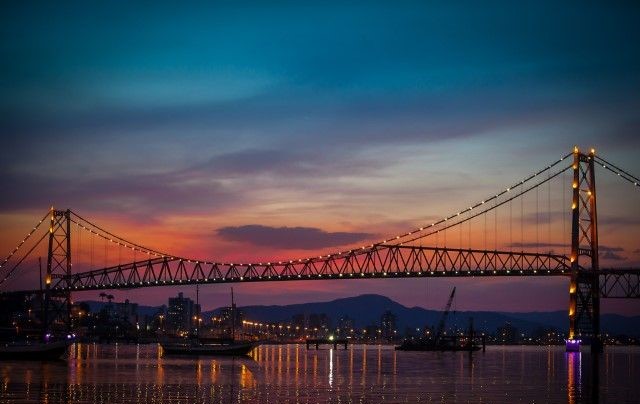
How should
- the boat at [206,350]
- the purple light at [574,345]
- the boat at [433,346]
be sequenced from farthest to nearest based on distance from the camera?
the boat at [433,346] → the boat at [206,350] → the purple light at [574,345]

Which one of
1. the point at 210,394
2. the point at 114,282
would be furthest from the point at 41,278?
the point at 210,394

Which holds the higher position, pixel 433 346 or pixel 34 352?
pixel 34 352

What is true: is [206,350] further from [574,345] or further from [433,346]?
[433,346]

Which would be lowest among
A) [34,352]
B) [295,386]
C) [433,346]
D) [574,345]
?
[433,346]

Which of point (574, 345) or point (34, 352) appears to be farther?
point (574, 345)

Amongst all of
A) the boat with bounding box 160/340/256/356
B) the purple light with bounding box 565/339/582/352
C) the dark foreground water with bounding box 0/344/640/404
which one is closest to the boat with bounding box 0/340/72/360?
the dark foreground water with bounding box 0/344/640/404

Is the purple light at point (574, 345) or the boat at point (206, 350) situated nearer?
the purple light at point (574, 345)

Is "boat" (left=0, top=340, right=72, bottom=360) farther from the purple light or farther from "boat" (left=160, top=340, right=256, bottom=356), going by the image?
the purple light

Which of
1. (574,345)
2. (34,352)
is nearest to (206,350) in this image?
(34,352)

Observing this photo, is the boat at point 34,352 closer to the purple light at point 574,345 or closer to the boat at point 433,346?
the purple light at point 574,345

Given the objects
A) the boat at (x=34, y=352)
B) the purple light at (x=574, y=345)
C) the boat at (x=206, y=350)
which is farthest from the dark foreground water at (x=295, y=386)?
the boat at (x=206, y=350)

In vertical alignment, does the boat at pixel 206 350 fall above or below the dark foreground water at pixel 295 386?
below

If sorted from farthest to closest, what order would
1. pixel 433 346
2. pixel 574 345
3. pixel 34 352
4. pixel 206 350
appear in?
pixel 433 346 < pixel 206 350 < pixel 574 345 < pixel 34 352

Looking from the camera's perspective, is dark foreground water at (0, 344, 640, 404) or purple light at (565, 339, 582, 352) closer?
dark foreground water at (0, 344, 640, 404)
